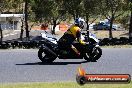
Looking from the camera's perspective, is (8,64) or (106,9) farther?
(106,9)

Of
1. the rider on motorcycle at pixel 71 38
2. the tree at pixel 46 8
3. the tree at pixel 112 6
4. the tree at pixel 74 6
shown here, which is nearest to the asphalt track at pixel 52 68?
the rider on motorcycle at pixel 71 38

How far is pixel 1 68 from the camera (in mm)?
14898

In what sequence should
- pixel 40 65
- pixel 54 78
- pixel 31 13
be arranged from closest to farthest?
pixel 54 78, pixel 40 65, pixel 31 13

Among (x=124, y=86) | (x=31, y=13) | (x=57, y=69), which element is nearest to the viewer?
(x=124, y=86)

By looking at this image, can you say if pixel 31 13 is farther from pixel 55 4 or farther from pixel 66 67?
pixel 66 67

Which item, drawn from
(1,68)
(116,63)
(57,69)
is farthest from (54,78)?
(116,63)

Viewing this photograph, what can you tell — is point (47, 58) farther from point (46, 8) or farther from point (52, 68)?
point (46, 8)

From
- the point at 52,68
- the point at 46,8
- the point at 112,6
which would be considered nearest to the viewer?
the point at 52,68

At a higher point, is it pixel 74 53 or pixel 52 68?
pixel 74 53

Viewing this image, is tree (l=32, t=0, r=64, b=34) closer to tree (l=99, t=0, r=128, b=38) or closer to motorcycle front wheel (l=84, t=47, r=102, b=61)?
tree (l=99, t=0, r=128, b=38)

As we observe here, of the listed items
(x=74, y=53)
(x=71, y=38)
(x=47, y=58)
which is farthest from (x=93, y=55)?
(x=47, y=58)

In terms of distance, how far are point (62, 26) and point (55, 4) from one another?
29.6 m

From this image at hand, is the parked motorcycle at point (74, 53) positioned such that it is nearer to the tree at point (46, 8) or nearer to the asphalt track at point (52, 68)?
the asphalt track at point (52, 68)

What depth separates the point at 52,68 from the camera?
14867 mm
